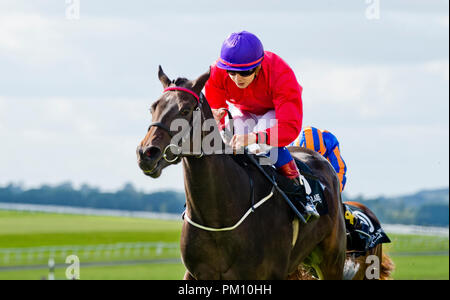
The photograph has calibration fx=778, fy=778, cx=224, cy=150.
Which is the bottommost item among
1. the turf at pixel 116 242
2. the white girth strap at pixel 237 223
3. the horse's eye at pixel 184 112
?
the turf at pixel 116 242

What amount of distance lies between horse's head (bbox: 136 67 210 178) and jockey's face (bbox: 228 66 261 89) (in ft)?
2.42

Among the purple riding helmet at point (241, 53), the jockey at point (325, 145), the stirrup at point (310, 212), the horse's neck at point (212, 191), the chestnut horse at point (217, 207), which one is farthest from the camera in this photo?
the jockey at point (325, 145)

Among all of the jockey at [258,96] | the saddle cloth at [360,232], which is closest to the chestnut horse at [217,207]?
the jockey at [258,96]

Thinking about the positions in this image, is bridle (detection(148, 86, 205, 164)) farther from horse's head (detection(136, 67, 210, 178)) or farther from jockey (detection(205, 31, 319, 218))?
jockey (detection(205, 31, 319, 218))

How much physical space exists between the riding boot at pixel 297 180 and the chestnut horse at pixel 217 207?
162 millimetres

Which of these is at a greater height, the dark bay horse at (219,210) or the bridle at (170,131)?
the bridle at (170,131)

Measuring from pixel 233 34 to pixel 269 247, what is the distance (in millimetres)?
1821

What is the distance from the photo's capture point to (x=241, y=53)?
21.1 feet

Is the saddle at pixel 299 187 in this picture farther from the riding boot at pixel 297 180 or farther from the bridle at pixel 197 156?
the bridle at pixel 197 156

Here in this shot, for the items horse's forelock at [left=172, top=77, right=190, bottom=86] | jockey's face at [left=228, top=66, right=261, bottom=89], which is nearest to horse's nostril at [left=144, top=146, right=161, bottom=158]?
horse's forelock at [left=172, top=77, right=190, bottom=86]

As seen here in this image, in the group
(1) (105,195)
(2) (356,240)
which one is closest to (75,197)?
(1) (105,195)

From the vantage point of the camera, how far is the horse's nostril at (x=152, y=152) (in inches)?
212

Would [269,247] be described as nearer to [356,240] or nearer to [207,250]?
[207,250]

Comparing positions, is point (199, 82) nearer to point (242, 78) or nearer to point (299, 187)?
point (242, 78)
